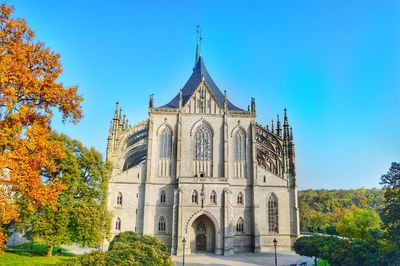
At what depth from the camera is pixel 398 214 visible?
1664 cm

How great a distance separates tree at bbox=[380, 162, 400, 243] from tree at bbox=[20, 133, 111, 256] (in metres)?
23.3

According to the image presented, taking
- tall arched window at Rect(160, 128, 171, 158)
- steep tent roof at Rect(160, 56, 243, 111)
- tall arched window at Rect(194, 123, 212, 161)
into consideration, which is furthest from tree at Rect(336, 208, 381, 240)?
tall arched window at Rect(160, 128, 171, 158)

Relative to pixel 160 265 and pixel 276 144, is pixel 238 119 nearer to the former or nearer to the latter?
pixel 276 144

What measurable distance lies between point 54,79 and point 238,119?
2997 cm

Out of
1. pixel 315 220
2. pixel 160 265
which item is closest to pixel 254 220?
pixel 160 265

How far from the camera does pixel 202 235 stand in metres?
38.6

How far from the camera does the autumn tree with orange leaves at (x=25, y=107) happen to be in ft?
44.9

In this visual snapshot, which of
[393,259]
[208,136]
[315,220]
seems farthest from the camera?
[315,220]

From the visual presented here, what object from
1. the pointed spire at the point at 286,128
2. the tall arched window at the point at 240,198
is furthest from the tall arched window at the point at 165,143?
the pointed spire at the point at 286,128

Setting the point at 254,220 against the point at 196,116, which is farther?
the point at 196,116

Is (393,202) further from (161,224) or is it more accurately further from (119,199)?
(119,199)

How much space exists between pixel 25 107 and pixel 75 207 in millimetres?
16417

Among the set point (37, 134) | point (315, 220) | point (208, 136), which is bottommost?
point (315, 220)

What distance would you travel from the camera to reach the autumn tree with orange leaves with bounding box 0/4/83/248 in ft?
44.9
